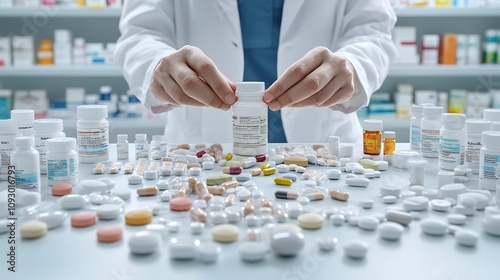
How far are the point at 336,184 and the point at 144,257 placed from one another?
0.44 metres

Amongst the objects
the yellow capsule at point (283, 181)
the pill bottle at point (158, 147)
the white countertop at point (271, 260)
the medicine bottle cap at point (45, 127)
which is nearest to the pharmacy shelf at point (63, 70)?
the pill bottle at point (158, 147)

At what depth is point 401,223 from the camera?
0.74 m

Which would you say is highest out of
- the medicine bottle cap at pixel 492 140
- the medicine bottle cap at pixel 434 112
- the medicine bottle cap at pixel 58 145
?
the medicine bottle cap at pixel 434 112

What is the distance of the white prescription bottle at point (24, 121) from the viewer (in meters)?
1.06

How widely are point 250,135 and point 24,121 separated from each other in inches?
17.5

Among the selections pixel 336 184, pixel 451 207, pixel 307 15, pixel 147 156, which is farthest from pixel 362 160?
pixel 307 15

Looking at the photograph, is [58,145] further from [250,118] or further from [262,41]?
[262,41]

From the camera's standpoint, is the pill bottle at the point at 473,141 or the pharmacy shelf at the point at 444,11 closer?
the pill bottle at the point at 473,141

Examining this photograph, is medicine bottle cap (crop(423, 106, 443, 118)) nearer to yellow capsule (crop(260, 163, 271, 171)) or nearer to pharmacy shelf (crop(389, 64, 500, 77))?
yellow capsule (crop(260, 163, 271, 171))

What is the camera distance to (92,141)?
3.67ft

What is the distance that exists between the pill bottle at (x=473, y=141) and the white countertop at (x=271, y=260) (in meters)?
0.33

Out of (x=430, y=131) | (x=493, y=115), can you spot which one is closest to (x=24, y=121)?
(x=430, y=131)

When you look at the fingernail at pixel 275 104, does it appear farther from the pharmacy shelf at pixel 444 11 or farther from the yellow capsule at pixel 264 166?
the pharmacy shelf at pixel 444 11

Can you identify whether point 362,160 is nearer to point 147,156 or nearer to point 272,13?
point 147,156
